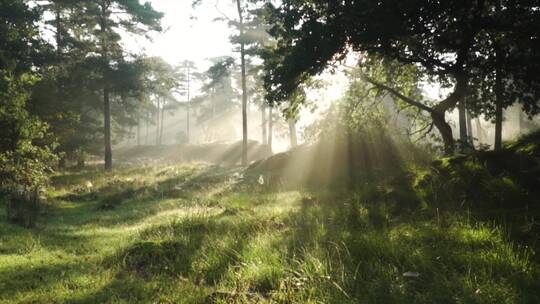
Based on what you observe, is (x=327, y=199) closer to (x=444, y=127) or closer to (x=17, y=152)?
(x=444, y=127)

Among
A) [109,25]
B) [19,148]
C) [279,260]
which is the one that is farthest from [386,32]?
[109,25]

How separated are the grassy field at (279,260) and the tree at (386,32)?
145 inches

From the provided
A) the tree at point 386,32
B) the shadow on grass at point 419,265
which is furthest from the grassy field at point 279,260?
the tree at point 386,32

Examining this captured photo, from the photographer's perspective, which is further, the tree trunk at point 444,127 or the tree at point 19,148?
the tree trunk at point 444,127

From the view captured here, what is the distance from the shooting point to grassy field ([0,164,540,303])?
4.01 meters

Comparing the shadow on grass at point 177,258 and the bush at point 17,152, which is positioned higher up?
the bush at point 17,152

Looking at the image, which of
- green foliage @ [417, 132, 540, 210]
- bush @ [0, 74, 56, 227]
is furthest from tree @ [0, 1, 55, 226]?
green foliage @ [417, 132, 540, 210]

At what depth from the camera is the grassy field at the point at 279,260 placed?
4.01 metres

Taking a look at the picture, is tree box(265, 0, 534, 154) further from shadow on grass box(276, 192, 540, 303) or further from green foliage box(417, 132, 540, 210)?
shadow on grass box(276, 192, 540, 303)

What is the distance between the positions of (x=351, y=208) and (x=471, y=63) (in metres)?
5.19

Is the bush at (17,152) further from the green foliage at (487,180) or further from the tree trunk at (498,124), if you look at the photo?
the tree trunk at (498,124)

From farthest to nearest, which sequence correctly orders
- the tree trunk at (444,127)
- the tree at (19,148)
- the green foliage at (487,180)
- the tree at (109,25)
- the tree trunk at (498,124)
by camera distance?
the tree at (109,25) → the tree trunk at (498,124) → the tree trunk at (444,127) → the tree at (19,148) → the green foliage at (487,180)

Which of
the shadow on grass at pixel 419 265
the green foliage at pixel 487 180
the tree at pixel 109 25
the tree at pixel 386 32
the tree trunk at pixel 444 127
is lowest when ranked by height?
the shadow on grass at pixel 419 265

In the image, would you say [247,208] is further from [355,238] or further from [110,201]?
[110,201]
